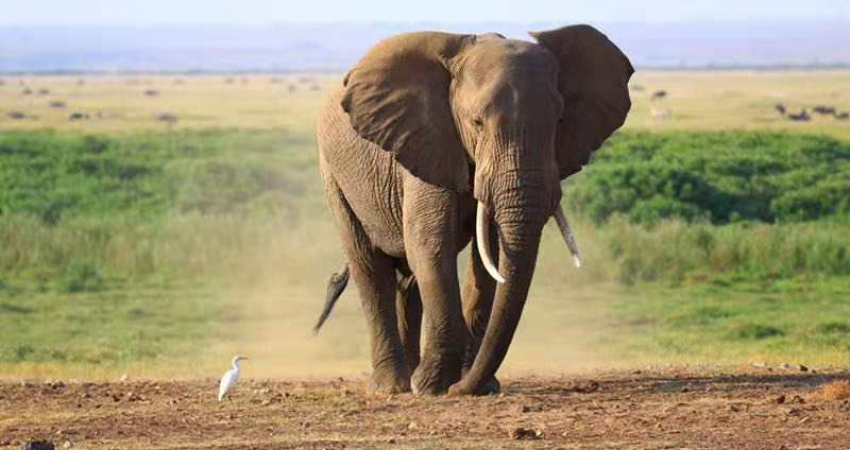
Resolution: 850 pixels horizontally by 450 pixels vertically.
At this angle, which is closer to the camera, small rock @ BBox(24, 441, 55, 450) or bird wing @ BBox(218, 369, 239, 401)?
small rock @ BBox(24, 441, 55, 450)

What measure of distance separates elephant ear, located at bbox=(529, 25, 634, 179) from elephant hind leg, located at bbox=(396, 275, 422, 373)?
1.85 m

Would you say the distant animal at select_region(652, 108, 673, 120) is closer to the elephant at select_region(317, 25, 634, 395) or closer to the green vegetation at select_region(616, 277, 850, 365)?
the green vegetation at select_region(616, 277, 850, 365)

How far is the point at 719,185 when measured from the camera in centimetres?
3006

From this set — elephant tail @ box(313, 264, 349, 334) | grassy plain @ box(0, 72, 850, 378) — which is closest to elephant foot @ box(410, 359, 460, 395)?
elephant tail @ box(313, 264, 349, 334)

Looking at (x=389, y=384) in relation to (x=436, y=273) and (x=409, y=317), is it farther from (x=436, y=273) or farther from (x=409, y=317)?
(x=436, y=273)

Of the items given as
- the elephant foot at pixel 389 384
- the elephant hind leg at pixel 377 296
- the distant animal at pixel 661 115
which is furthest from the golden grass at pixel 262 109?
the elephant foot at pixel 389 384

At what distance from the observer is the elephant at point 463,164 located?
34.4 feet

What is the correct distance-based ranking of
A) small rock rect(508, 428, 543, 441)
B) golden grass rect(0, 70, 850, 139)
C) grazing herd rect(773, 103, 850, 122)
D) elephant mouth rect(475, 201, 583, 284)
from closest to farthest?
small rock rect(508, 428, 543, 441) → elephant mouth rect(475, 201, 583, 284) → grazing herd rect(773, 103, 850, 122) → golden grass rect(0, 70, 850, 139)

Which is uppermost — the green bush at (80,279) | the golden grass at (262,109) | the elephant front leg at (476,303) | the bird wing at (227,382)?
the elephant front leg at (476,303)

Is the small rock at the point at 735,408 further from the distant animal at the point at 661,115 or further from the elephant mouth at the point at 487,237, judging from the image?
the distant animal at the point at 661,115

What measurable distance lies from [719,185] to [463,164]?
19396 mm

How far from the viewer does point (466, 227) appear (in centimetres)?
1154

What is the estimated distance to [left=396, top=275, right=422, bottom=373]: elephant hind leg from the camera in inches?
509

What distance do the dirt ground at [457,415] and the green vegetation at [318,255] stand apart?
142 inches
